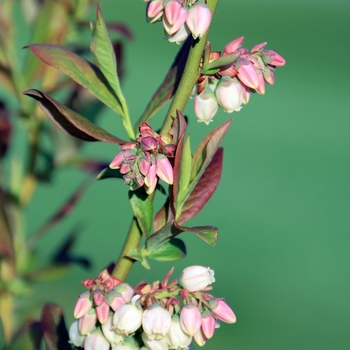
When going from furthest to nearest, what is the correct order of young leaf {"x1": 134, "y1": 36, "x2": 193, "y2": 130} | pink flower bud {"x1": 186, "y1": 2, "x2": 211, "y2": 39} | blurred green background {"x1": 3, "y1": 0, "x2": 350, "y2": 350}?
blurred green background {"x1": 3, "y1": 0, "x2": 350, "y2": 350}
young leaf {"x1": 134, "y1": 36, "x2": 193, "y2": 130}
pink flower bud {"x1": 186, "y1": 2, "x2": 211, "y2": 39}

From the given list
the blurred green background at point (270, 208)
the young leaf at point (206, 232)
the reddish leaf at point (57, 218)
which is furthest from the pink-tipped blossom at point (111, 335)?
the blurred green background at point (270, 208)

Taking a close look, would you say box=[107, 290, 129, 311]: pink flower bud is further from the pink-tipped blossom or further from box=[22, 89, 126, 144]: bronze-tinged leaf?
box=[22, 89, 126, 144]: bronze-tinged leaf

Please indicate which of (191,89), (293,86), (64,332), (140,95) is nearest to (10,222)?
(64,332)

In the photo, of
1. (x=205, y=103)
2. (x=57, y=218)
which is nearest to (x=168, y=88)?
(x=205, y=103)

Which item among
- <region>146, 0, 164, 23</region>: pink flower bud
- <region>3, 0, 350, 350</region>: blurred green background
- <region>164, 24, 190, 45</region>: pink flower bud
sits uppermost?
<region>146, 0, 164, 23</region>: pink flower bud

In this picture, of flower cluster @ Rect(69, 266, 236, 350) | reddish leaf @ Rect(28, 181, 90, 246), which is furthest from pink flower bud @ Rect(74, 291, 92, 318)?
reddish leaf @ Rect(28, 181, 90, 246)

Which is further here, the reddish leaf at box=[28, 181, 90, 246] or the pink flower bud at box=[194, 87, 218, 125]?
the reddish leaf at box=[28, 181, 90, 246]
